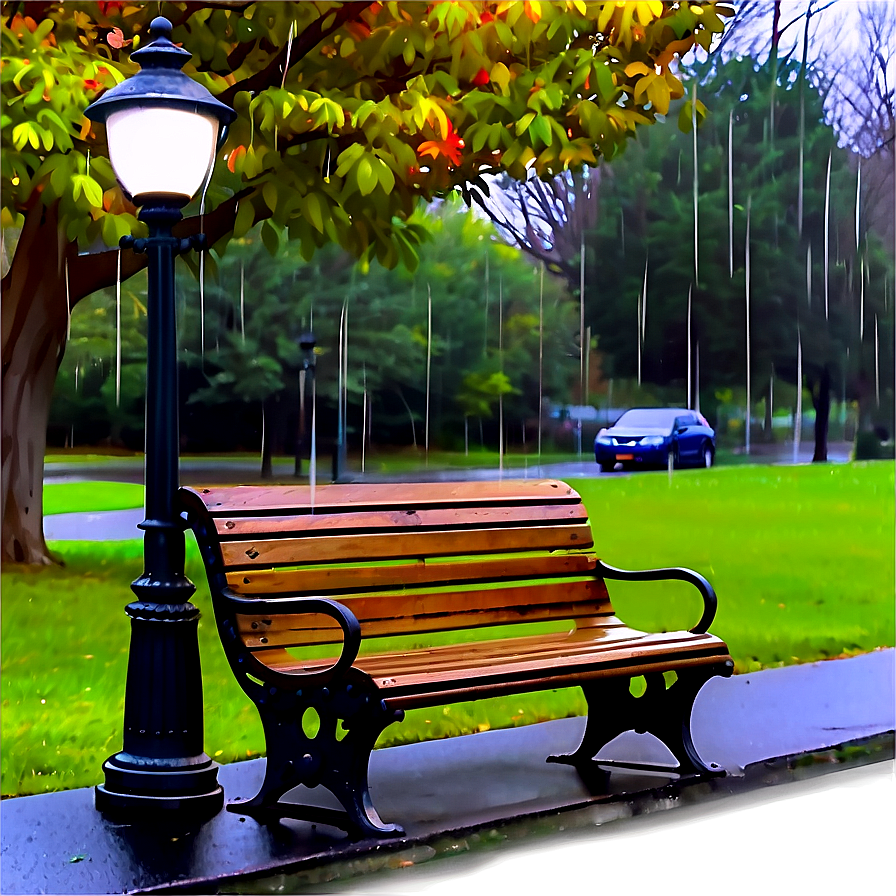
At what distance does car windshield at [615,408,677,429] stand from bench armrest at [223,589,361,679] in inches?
967

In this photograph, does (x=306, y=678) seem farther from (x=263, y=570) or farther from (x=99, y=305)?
(x=99, y=305)

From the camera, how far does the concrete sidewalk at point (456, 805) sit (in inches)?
165

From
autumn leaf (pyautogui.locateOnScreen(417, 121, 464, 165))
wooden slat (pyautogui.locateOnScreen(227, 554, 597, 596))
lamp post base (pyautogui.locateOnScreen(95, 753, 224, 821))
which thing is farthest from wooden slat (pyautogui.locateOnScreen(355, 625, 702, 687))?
autumn leaf (pyautogui.locateOnScreen(417, 121, 464, 165))

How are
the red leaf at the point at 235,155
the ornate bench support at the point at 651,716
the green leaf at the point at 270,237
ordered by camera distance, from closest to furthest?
the ornate bench support at the point at 651,716
the red leaf at the point at 235,155
the green leaf at the point at 270,237

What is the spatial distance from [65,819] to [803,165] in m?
29.2

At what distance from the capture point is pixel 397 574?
17.6ft

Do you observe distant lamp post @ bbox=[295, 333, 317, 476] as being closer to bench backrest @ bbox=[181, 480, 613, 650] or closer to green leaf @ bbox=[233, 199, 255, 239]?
green leaf @ bbox=[233, 199, 255, 239]

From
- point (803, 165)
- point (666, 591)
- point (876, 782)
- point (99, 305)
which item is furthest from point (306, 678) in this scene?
point (803, 165)

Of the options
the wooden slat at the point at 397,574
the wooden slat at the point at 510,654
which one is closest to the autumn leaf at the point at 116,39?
the wooden slat at the point at 397,574

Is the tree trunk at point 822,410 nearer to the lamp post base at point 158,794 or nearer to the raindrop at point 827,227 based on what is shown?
the raindrop at point 827,227

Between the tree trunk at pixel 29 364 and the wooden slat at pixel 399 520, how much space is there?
7.10m

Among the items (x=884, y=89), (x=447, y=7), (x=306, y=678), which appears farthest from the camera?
(x=884, y=89)

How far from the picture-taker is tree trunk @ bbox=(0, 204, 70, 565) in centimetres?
1185

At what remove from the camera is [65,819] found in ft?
15.5
